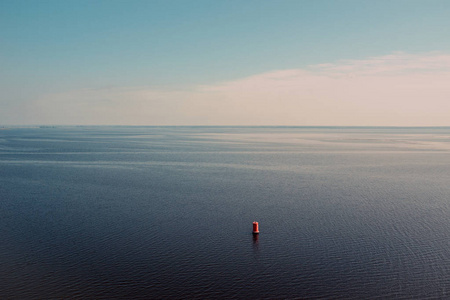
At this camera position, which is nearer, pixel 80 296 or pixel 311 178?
pixel 80 296

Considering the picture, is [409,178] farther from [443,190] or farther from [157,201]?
[157,201]

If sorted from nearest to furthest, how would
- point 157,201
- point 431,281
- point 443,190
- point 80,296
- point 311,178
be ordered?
1. point 80,296
2. point 431,281
3. point 157,201
4. point 443,190
5. point 311,178

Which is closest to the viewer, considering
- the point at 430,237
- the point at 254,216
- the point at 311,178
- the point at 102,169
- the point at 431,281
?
the point at 431,281

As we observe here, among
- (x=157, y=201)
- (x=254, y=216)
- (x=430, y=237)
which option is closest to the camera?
(x=430, y=237)

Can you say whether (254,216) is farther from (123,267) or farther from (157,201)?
(123,267)

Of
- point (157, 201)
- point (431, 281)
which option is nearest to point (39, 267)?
point (157, 201)

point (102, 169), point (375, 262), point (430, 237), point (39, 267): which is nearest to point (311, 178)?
point (430, 237)

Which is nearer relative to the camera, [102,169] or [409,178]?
[409,178]

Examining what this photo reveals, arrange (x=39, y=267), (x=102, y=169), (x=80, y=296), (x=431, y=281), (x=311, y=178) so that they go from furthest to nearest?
1. (x=102, y=169)
2. (x=311, y=178)
3. (x=39, y=267)
4. (x=431, y=281)
5. (x=80, y=296)
